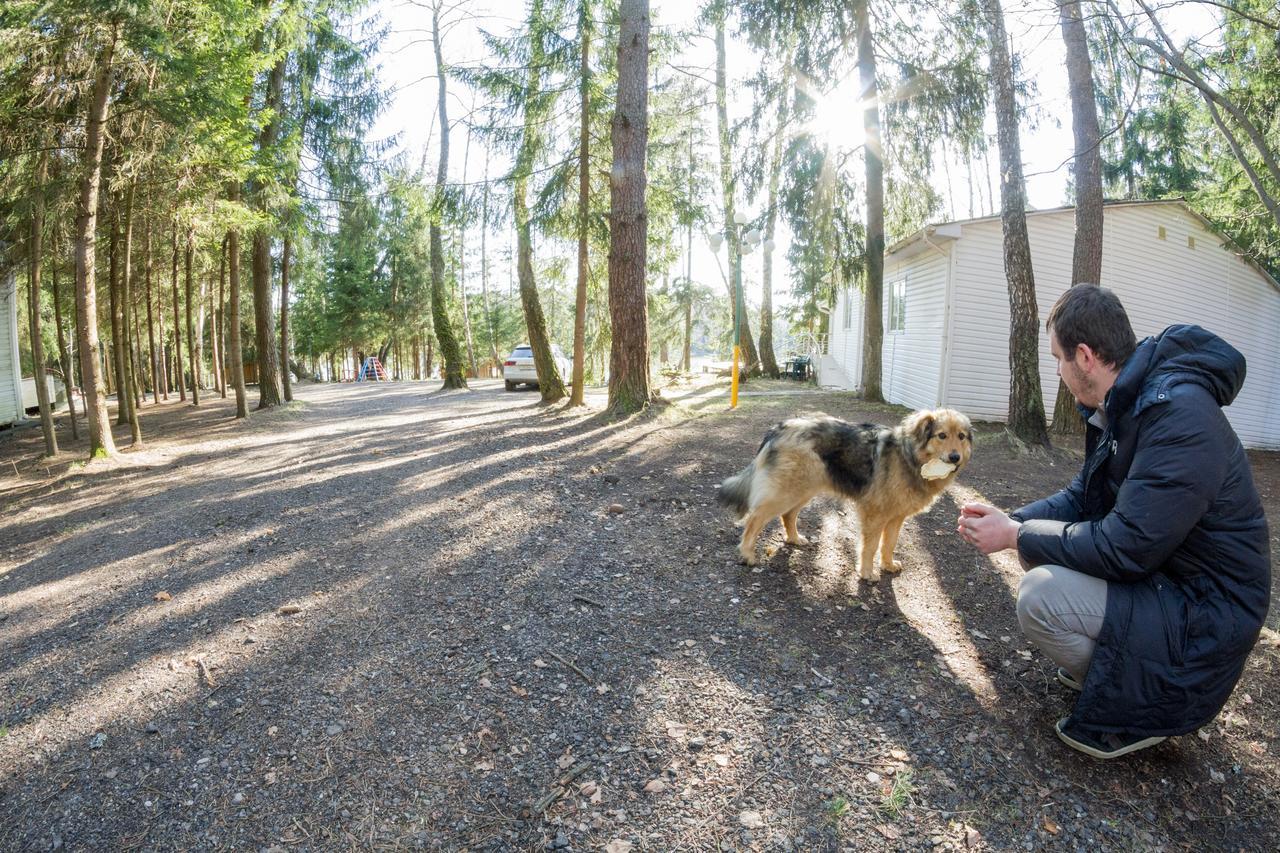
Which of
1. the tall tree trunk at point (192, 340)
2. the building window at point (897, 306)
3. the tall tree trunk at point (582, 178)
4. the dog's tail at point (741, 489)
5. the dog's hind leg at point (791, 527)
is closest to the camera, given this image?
the dog's tail at point (741, 489)

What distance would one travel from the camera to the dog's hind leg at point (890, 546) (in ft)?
14.6

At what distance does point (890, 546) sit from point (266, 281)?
45.3ft

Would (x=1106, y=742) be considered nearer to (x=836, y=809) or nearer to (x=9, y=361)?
(x=836, y=809)

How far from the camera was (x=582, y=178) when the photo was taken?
38.8 ft

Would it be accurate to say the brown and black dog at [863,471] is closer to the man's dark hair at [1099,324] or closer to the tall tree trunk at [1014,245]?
the man's dark hair at [1099,324]

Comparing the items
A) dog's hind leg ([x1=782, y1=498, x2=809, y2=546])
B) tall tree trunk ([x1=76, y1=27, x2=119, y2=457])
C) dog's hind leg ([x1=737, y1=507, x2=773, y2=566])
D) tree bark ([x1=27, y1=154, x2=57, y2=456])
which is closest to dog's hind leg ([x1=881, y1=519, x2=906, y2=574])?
dog's hind leg ([x1=782, y1=498, x2=809, y2=546])

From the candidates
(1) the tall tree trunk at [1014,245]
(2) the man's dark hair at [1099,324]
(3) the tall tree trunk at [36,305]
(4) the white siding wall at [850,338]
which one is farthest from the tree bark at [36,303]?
(4) the white siding wall at [850,338]

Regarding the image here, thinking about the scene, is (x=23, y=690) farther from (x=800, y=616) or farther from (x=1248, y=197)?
(x=1248, y=197)

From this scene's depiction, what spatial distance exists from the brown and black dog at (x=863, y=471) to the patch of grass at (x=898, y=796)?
1.91m

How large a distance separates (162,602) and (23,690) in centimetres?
96

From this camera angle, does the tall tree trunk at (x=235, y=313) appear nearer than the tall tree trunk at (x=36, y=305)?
No

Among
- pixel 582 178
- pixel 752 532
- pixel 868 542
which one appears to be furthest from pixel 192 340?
pixel 868 542

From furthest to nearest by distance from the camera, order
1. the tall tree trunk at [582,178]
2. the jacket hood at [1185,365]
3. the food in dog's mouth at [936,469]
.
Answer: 1. the tall tree trunk at [582,178]
2. the food in dog's mouth at [936,469]
3. the jacket hood at [1185,365]

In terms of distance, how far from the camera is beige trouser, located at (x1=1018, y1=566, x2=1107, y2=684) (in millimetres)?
2352
